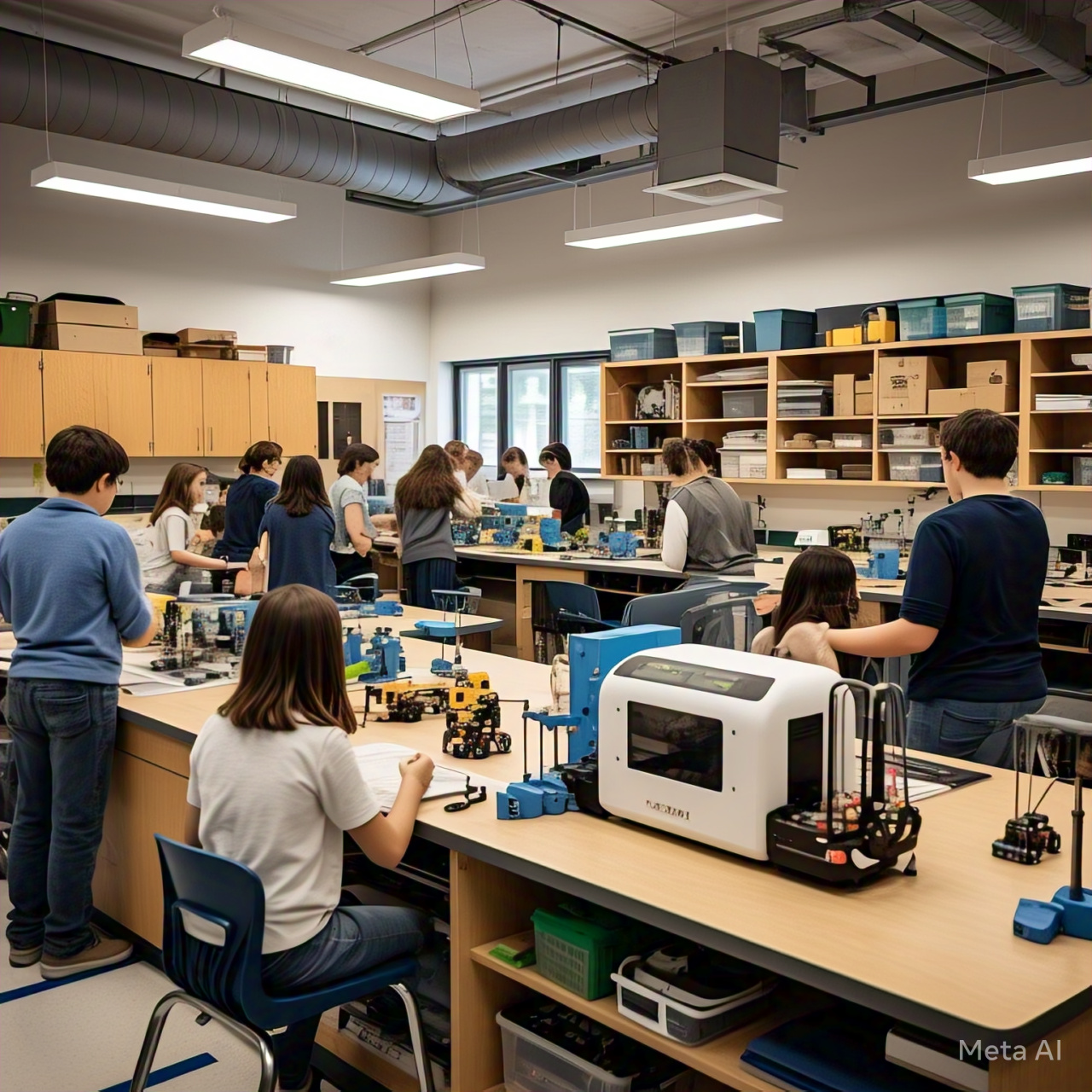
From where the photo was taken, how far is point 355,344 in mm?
9797

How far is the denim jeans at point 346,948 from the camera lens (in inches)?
81.4

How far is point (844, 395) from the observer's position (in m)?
6.81

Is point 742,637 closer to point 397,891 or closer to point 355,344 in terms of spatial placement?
point 397,891

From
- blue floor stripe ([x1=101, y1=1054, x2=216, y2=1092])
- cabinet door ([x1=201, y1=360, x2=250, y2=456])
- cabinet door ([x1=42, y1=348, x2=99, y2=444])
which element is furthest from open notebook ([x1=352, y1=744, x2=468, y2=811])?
cabinet door ([x1=201, y1=360, x2=250, y2=456])

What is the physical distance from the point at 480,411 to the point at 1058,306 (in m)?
5.47

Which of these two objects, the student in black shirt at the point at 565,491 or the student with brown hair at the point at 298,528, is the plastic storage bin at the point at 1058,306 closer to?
the student in black shirt at the point at 565,491

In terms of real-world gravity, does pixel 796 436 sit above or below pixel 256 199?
below

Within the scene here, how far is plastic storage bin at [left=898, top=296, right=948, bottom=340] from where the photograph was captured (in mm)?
6316

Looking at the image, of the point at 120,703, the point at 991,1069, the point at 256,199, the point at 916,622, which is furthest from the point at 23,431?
the point at 991,1069

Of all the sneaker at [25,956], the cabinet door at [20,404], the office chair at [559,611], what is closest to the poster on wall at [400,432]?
the cabinet door at [20,404]

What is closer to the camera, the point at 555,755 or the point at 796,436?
the point at 555,755

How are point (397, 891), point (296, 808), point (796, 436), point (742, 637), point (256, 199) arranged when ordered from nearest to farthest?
1. point (296, 808)
2. point (397, 891)
3. point (742, 637)
4. point (256, 199)
5. point (796, 436)

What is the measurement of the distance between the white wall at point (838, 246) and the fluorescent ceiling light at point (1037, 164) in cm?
123

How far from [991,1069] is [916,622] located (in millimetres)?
1287
